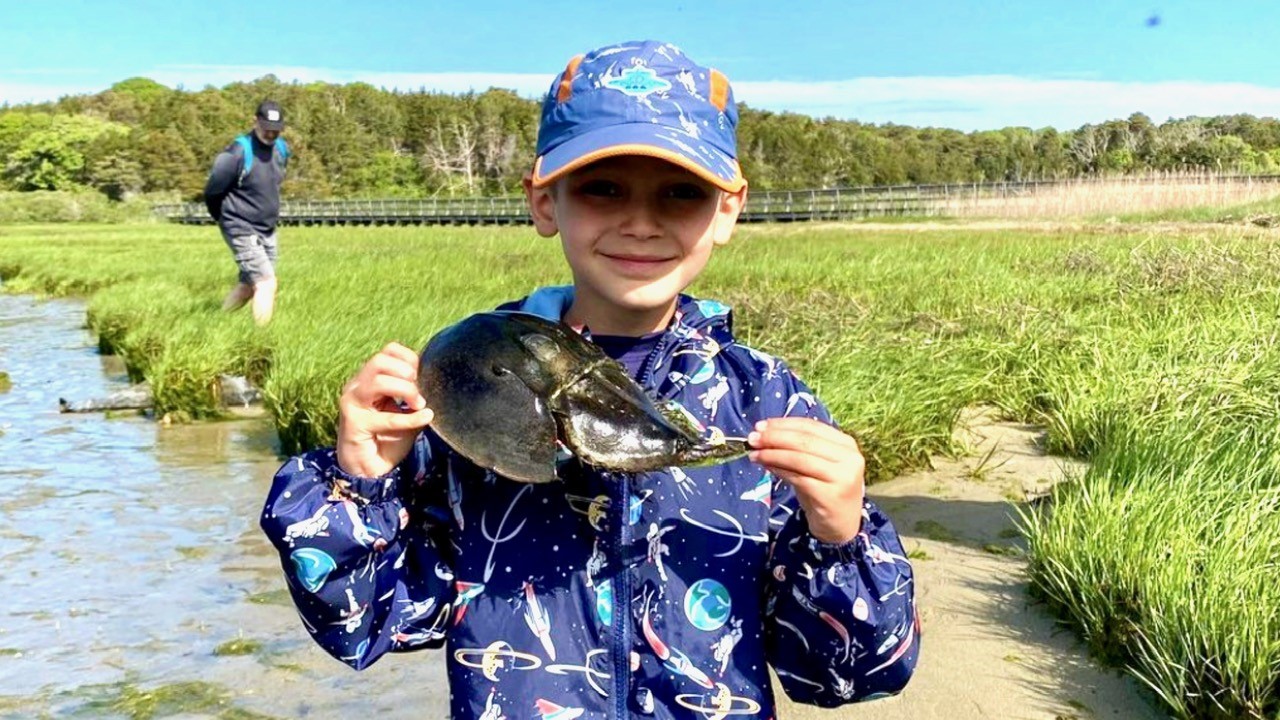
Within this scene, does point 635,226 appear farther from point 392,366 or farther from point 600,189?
point 392,366

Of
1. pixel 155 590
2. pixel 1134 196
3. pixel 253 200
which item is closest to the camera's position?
pixel 155 590

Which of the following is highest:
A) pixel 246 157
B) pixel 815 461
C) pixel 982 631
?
pixel 246 157

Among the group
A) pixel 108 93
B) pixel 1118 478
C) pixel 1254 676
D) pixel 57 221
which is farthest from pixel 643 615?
pixel 108 93

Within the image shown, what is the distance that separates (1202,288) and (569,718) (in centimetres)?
752

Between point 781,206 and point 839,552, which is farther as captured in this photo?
point 781,206

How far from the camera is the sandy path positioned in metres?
2.93

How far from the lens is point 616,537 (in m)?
1.62

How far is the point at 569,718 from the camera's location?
1586 millimetres

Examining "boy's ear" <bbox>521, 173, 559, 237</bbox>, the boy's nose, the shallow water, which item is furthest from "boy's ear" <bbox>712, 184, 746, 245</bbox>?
the shallow water

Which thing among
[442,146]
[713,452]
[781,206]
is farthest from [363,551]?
[442,146]

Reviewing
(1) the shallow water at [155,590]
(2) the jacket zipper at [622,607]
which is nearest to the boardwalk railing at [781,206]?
(1) the shallow water at [155,590]

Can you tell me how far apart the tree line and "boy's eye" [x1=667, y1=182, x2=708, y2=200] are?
5891cm

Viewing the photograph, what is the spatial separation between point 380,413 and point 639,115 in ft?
1.80

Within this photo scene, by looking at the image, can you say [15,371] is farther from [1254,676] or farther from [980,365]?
[1254,676]
